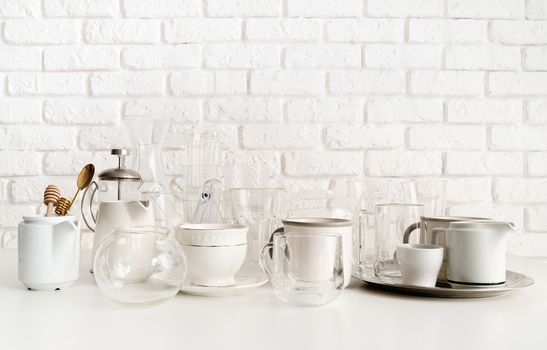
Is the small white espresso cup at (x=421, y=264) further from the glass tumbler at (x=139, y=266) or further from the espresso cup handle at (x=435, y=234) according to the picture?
the glass tumbler at (x=139, y=266)

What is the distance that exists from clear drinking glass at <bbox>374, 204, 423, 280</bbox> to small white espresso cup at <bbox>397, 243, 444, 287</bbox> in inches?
4.2

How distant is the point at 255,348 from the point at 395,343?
17cm

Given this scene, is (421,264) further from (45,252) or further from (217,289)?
(45,252)

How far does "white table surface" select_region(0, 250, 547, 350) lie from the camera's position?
0.64 m

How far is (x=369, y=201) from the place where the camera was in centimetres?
126

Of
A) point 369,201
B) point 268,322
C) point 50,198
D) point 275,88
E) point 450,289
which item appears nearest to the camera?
point 268,322

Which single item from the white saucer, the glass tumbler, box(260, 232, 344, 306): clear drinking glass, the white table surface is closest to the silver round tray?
the white table surface

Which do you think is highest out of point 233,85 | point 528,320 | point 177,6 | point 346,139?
point 177,6

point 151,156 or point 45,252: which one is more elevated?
point 151,156

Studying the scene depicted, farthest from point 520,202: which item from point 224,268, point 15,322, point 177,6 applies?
point 15,322

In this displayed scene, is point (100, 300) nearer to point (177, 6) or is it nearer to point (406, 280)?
point (406, 280)

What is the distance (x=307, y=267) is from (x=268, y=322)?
0.15 metres

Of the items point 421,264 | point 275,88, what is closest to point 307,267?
point 421,264

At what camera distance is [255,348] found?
0.62 metres
